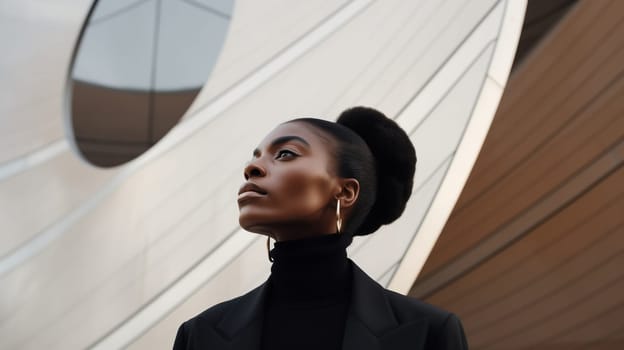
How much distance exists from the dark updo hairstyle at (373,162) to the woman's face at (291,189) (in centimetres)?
4

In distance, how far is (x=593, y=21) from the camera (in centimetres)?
661

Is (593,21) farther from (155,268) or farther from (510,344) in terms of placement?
(155,268)

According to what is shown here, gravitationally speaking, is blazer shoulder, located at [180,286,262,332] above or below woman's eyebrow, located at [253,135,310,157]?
below

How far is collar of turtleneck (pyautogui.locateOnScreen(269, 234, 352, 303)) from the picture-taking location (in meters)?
1.24

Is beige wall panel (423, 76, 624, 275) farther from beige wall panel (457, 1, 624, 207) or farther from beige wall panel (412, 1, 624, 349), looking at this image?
beige wall panel (457, 1, 624, 207)

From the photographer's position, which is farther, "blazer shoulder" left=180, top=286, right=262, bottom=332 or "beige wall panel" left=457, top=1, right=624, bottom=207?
"beige wall panel" left=457, top=1, right=624, bottom=207

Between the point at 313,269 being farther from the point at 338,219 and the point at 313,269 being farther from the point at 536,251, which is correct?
the point at 536,251

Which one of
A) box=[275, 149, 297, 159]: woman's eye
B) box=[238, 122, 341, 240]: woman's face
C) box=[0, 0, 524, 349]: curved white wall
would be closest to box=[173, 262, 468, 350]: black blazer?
box=[238, 122, 341, 240]: woman's face

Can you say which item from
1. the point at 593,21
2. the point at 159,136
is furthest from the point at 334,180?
the point at 593,21

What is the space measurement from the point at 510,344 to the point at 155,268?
19.9 feet

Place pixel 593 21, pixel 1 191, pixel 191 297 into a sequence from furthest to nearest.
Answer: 1. pixel 593 21
2. pixel 1 191
3. pixel 191 297

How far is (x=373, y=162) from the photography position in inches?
53.6

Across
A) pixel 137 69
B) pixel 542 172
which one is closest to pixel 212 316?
pixel 137 69

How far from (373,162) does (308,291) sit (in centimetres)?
30
